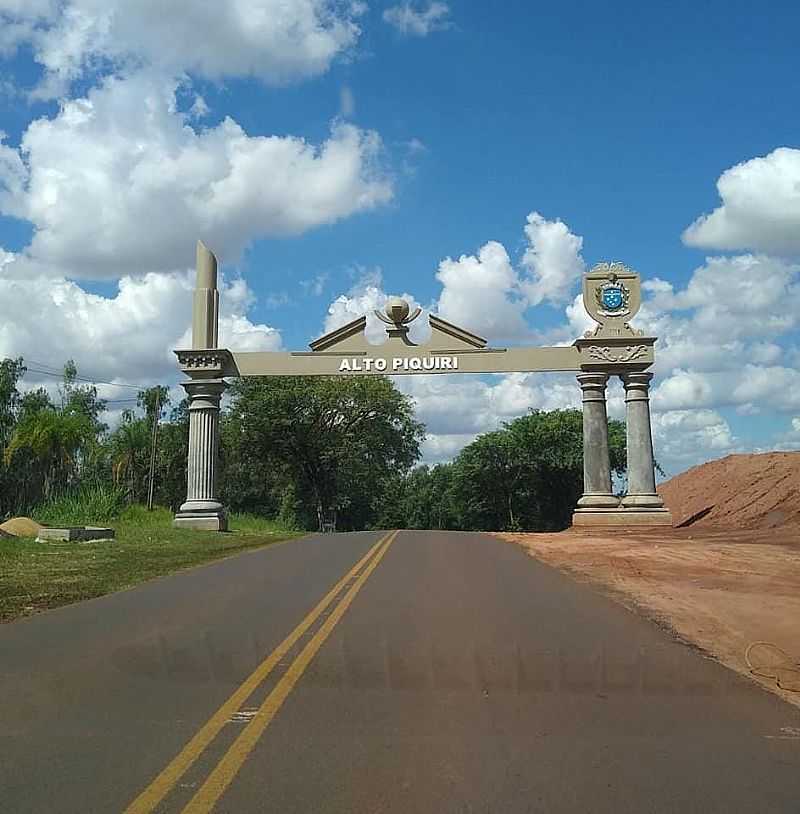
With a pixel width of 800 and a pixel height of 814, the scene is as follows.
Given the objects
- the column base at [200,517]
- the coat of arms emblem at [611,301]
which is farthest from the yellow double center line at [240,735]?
the coat of arms emblem at [611,301]

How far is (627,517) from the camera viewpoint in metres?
36.7

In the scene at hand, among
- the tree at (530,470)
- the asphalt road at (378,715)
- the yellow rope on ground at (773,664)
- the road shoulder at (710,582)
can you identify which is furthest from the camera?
the tree at (530,470)

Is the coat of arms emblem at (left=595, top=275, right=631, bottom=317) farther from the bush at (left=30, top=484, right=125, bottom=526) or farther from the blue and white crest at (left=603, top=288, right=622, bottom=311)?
the bush at (left=30, top=484, right=125, bottom=526)

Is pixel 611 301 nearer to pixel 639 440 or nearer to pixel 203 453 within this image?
pixel 639 440

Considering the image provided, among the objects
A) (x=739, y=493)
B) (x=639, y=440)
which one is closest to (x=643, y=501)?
(x=639, y=440)

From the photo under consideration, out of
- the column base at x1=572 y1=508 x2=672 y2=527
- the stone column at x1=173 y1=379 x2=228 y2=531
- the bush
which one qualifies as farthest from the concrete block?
the column base at x1=572 y1=508 x2=672 y2=527

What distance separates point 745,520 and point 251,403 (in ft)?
105

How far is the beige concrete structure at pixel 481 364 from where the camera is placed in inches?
1458

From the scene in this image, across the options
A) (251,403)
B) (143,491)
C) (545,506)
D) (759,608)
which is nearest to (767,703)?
(759,608)

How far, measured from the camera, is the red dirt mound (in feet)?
116

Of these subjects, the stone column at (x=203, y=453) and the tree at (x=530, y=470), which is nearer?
the stone column at (x=203, y=453)

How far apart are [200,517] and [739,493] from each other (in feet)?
75.7

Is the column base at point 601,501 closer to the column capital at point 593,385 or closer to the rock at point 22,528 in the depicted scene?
the column capital at point 593,385

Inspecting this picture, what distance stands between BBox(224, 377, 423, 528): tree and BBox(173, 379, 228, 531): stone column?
792 inches
